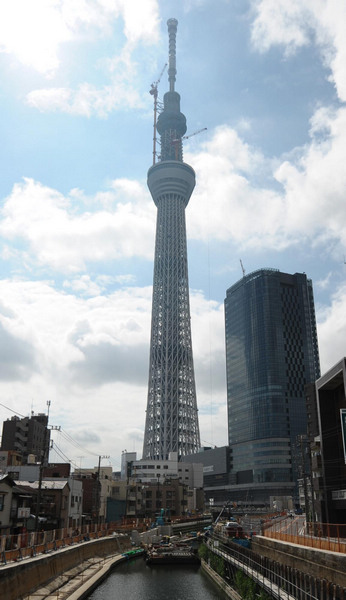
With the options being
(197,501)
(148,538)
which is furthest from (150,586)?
(197,501)

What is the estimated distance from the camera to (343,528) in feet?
167

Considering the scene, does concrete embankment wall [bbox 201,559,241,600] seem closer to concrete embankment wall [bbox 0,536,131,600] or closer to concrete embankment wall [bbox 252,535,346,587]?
concrete embankment wall [bbox 252,535,346,587]

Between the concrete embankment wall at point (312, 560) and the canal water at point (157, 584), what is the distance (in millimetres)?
7176

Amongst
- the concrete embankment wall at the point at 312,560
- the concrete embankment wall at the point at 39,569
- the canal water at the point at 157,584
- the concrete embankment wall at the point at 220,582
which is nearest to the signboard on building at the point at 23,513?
the concrete embankment wall at the point at 39,569

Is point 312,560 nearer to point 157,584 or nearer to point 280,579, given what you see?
point 280,579

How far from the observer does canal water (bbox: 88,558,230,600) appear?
1970 inches

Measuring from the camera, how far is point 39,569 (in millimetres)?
43375

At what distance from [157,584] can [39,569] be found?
18.8 meters

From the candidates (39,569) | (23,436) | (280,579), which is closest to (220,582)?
(280,579)

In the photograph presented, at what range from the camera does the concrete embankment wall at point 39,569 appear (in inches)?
1423

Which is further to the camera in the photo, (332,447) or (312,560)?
(332,447)

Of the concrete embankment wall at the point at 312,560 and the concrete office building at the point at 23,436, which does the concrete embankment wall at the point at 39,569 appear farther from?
the concrete office building at the point at 23,436

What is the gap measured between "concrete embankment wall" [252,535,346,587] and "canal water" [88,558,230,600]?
7176 millimetres

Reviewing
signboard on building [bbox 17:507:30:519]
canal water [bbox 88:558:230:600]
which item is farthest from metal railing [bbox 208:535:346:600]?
Answer: signboard on building [bbox 17:507:30:519]
